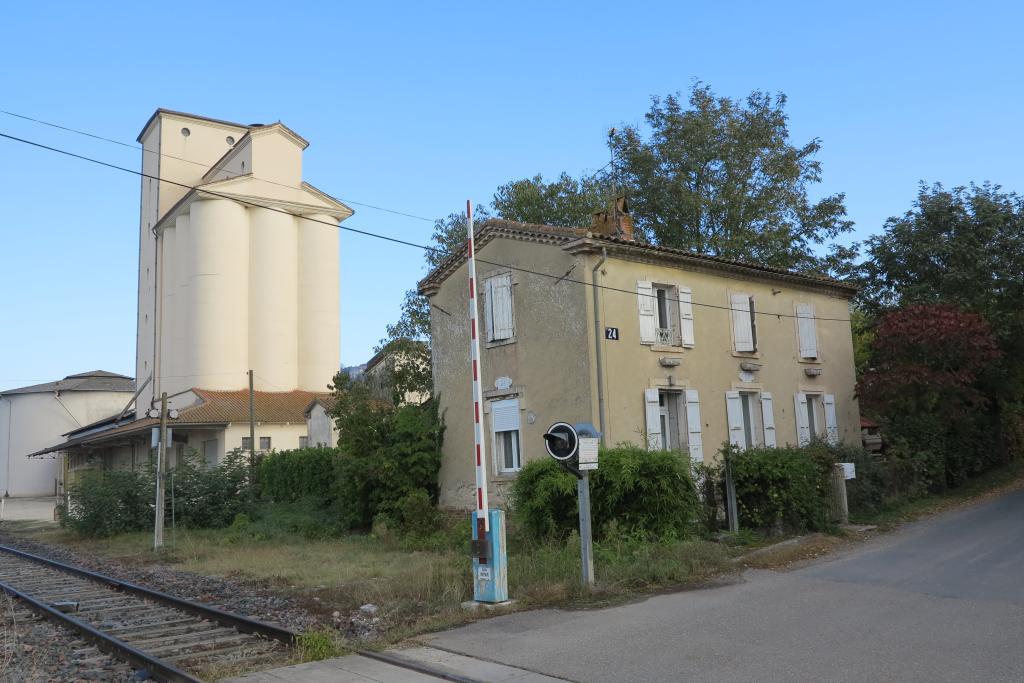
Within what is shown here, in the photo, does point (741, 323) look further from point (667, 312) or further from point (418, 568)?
point (418, 568)

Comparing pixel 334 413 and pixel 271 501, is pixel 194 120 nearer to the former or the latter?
pixel 271 501

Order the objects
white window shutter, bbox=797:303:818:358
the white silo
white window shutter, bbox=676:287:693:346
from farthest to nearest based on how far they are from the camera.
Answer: the white silo < white window shutter, bbox=797:303:818:358 < white window shutter, bbox=676:287:693:346

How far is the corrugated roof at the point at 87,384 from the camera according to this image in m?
54.4

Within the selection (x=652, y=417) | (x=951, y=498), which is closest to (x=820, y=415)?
(x=951, y=498)

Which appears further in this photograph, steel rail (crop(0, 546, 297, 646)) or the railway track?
steel rail (crop(0, 546, 297, 646))

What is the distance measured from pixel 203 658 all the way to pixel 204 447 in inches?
1107

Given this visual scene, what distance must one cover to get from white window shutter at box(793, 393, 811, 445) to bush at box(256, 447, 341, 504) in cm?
1288

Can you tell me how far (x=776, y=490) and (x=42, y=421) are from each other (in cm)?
5296

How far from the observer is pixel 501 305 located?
18609mm

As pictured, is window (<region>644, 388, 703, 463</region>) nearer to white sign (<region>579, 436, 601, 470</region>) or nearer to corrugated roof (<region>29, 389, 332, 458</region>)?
white sign (<region>579, 436, 601, 470</region>)

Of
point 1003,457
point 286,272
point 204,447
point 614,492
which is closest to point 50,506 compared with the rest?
point 204,447

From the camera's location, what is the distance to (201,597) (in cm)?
1180

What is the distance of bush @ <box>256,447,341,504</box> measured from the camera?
25578mm

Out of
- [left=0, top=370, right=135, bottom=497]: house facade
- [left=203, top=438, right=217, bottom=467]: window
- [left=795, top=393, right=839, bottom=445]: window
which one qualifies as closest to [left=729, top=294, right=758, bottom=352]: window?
[left=795, top=393, right=839, bottom=445]: window
